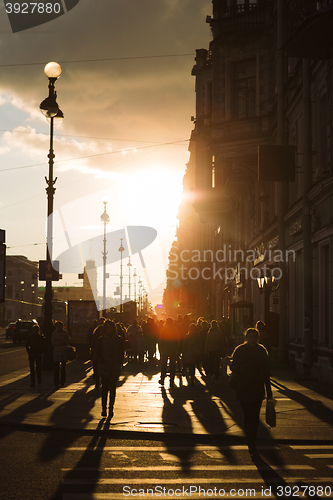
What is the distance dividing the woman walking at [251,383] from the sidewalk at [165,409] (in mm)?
1361

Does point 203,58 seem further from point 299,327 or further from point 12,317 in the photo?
point 12,317

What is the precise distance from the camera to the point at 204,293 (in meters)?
63.5

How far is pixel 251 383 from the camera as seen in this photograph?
8.97 metres

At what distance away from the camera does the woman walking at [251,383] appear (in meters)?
8.96

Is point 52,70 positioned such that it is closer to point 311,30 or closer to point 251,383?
point 311,30

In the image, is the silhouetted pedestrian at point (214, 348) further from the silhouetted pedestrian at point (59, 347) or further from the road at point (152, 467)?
the road at point (152, 467)

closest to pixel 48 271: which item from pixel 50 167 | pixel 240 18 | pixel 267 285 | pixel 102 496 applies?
pixel 50 167

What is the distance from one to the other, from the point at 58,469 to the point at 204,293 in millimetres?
55829

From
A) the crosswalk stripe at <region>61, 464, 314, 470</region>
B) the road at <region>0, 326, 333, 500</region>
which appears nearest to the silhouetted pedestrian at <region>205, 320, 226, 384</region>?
the road at <region>0, 326, 333, 500</region>

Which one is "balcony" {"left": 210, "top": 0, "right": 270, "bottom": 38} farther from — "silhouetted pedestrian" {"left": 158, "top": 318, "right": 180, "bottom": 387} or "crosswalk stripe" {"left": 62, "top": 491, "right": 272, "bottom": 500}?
"crosswalk stripe" {"left": 62, "top": 491, "right": 272, "bottom": 500}

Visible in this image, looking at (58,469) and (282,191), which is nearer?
(58,469)

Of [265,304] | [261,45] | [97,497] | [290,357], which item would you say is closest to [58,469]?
[97,497]

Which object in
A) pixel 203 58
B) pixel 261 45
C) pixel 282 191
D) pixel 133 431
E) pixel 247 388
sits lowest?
pixel 133 431

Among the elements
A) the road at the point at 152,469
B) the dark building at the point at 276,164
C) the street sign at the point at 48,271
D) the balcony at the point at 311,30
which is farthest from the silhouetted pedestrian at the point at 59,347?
the balcony at the point at 311,30
